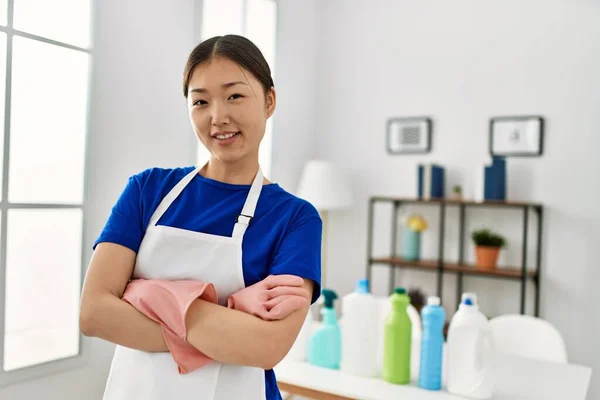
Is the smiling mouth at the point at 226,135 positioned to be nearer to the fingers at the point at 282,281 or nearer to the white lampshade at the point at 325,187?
the fingers at the point at 282,281

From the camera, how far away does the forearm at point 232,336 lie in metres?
0.95

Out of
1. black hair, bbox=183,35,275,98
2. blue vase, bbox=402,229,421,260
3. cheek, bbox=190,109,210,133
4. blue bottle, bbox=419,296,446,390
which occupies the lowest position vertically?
blue bottle, bbox=419,296,446,390

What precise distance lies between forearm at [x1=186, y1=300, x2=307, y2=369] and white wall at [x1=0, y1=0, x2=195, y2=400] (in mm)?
1288

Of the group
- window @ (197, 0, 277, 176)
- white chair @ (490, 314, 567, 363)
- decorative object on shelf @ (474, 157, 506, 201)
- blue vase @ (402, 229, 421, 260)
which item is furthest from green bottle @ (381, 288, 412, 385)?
blue vase @ (402, 229, 421, 260)

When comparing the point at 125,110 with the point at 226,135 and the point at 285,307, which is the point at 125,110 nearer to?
the point at 226,135

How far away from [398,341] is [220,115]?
0.99 m

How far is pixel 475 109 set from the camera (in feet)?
11.3

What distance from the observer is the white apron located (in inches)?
39.4

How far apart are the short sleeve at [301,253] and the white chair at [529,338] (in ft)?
4.85

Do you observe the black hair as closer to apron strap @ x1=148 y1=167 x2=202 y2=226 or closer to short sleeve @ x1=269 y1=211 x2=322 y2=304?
apron strap @ x1=148 y1=167 x2=202 y2=226

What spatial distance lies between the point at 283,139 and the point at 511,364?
7.02 ft

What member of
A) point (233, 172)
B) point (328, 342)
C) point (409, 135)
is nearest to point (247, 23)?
point (409, 135)

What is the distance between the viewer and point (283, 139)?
361 centimetres

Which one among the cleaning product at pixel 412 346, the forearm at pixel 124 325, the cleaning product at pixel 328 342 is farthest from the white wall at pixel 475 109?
the forearm at pixel 124 325
